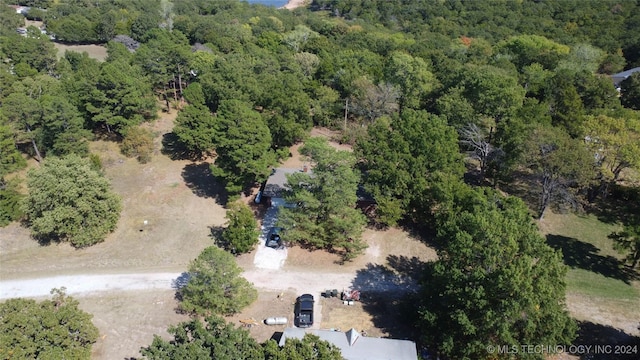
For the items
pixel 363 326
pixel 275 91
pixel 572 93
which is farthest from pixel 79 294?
pixel 572 93

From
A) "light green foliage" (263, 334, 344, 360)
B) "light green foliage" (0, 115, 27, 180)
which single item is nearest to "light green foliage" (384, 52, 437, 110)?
"light green foliage" (263, 334, 344, 360)

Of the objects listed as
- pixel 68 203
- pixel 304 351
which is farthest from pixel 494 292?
pixel 68 203

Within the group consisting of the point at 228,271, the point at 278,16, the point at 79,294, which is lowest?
the point at 79,294

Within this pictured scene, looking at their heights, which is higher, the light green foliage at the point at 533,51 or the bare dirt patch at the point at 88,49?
the light green foliage at the point at 533,51

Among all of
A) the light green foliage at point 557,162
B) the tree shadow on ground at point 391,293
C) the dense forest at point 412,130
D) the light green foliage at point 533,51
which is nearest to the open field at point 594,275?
the dense forest at point 412,130

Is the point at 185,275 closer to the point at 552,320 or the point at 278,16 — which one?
the point at 552,320

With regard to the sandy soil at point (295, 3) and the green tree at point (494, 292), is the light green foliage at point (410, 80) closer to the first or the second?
the green tree at point (494, 292)

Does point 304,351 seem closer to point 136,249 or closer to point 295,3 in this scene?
point 136,249

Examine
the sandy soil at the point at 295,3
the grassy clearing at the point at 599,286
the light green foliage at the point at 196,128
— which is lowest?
the grassy clearing at the point at 599,286
